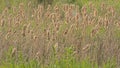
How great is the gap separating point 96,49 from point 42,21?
38.3 inches

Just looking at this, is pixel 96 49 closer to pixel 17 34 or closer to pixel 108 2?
pixel 17 34

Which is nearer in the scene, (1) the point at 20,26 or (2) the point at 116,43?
(2) the point at 116,43

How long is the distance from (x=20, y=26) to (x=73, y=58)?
2.89ft

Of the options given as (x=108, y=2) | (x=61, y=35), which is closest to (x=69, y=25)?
(x=61, y=35)

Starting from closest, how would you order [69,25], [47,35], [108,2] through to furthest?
[47,35]
[69,25]
[108,2]

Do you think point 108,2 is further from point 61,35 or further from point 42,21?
point 61,35

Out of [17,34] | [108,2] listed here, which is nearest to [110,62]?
[17,34]

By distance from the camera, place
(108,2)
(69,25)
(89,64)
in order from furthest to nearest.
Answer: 1. (108,2)
2. (69,25)
3. (89,64)

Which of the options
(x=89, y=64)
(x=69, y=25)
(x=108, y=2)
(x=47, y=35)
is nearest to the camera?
(x=89, y=64)

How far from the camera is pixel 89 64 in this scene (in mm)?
3943

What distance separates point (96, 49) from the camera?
4164mm

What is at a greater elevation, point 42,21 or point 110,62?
point 42,21

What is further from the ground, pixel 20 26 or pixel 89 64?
pixel 20 26

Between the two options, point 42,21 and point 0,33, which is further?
point 42,21
